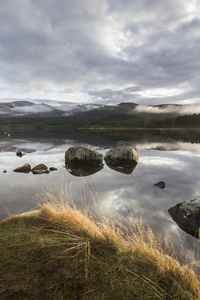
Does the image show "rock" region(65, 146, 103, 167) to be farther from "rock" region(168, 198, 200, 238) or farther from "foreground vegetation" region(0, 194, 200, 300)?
"foreground vegetation" region(0, 194, 200, 300)

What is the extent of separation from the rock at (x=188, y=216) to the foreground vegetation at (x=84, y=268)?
3.05 meters

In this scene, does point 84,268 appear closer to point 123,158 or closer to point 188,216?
point 188,216

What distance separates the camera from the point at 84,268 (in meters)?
3.12

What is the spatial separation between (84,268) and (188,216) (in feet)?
15.7

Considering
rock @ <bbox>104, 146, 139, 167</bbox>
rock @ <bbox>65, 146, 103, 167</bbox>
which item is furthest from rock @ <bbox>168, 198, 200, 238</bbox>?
rock @ <bbox>65, 146, 103, 167</bbox>

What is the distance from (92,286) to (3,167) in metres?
13.7

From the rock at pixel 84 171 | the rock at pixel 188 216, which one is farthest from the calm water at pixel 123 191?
the rock at pixel 84 171

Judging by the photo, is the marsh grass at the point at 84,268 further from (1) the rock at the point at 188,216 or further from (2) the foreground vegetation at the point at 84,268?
(1) the rock at the point at 188,216

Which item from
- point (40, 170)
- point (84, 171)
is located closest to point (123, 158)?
point (84, 171)

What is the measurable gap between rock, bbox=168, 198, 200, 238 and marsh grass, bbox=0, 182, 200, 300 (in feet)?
9.87

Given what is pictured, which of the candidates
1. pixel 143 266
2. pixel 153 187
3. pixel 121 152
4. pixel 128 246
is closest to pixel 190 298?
pixel 143 266

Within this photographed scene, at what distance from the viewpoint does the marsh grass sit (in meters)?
2.64

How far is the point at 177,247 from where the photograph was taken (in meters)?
5.01

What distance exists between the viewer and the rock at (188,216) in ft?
19.2
